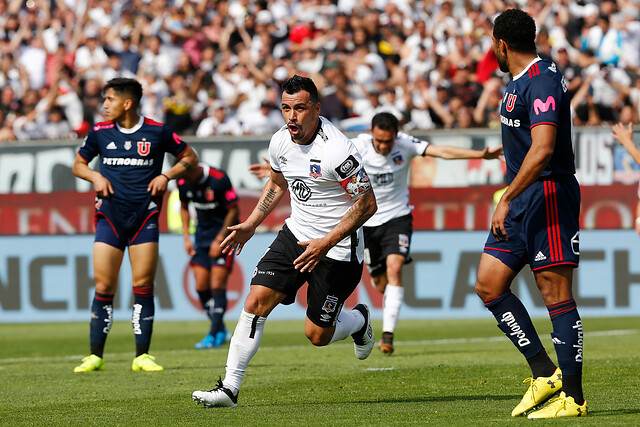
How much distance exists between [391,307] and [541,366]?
515 cm

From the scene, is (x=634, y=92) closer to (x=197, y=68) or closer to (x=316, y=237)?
(x=197, y=68)

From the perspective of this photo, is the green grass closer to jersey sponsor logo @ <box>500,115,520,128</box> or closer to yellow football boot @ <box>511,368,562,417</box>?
yellow football boot @ <box>511,368,562,417</box>

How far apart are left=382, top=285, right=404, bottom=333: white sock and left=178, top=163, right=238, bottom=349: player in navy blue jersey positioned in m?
2.57

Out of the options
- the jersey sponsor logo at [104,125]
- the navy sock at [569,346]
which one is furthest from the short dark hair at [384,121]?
the navy sock at [569,346]

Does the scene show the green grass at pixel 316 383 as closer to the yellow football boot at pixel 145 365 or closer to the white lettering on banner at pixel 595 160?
the yellow football boot at pixel 145 365

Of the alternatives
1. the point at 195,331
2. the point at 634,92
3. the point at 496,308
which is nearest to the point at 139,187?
the point at 496,308

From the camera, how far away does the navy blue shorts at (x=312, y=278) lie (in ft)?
23.7

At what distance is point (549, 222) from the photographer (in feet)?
20.5

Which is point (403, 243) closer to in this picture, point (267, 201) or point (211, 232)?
point (211, 232)

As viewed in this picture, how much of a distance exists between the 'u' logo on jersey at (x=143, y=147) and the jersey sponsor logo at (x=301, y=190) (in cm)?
338

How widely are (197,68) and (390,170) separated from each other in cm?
997

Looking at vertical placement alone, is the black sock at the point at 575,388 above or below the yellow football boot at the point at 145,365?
above

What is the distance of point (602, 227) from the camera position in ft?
53.7

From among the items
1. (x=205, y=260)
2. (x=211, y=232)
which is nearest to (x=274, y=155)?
(x=211, y=232)
